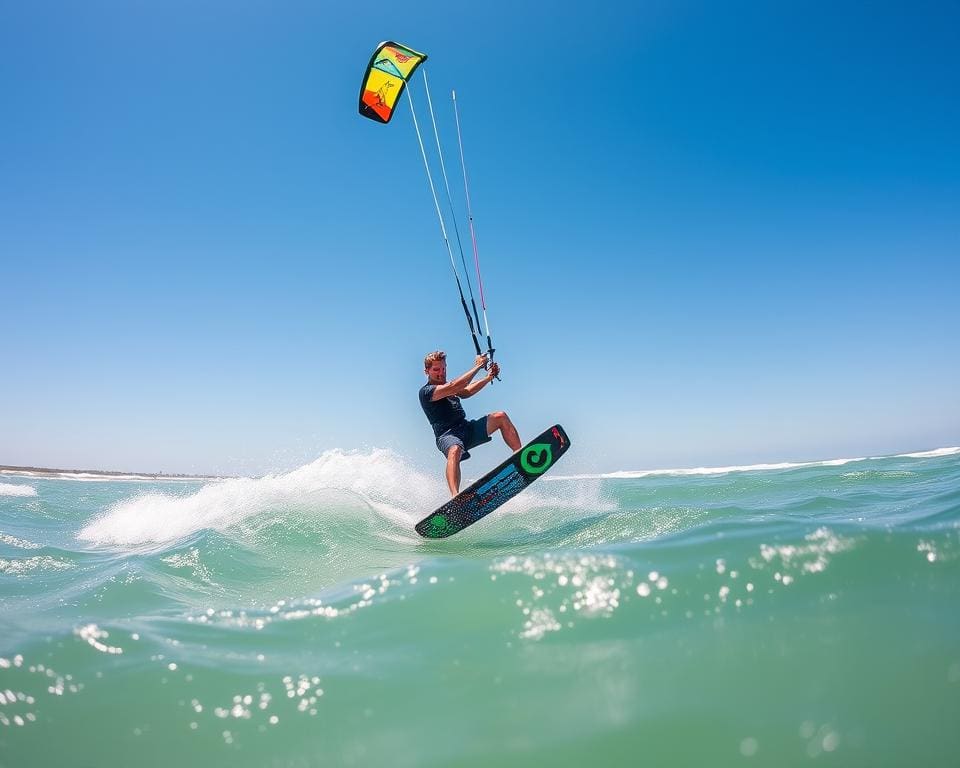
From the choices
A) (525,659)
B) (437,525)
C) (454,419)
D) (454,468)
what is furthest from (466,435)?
(525,659)

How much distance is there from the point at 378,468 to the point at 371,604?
7.25m

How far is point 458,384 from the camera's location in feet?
22.4

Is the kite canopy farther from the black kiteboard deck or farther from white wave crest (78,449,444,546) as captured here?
white wave crest (78,449,444,546)

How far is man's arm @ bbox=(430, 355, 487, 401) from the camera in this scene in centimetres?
673

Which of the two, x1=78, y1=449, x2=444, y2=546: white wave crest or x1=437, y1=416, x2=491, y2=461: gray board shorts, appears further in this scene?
x1=437, y1=416, x2=491, y2=461: gray board shorts

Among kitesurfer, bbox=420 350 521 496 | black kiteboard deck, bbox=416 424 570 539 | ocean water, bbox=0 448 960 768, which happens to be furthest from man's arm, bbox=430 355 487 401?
ocean water, bbox=0 448 960 768

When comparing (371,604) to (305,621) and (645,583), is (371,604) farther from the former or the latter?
(645,583)

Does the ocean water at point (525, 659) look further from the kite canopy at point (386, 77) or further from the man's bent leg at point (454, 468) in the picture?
the kite canopy at point (386, 77)

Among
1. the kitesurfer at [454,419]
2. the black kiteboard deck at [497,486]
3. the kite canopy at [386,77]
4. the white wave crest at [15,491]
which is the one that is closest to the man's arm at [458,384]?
the kitesurfer at [454,419]

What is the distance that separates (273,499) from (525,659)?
581 cm

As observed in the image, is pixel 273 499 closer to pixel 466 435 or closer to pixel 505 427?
pixel 466 435

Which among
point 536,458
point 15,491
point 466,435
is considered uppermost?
point 15,491

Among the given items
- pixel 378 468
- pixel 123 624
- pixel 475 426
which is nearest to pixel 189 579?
pixel 123 624

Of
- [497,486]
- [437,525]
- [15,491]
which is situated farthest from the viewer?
[15,491]
